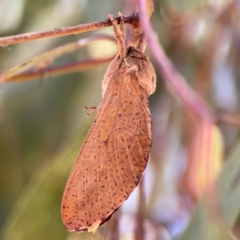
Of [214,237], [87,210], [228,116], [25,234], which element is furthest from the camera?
[228,116]

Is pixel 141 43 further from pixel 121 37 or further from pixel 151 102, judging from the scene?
pixel 151 102

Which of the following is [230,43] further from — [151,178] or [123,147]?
[123,147]

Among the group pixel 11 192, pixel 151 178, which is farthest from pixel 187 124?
pixel 11 192

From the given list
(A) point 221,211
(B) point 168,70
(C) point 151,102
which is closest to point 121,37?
(B) point 168,70

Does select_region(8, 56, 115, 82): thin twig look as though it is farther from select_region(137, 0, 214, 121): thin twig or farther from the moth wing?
the moth wing

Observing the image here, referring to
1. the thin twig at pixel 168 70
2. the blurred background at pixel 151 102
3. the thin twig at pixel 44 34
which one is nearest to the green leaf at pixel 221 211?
the thin twig at pixel 168 70

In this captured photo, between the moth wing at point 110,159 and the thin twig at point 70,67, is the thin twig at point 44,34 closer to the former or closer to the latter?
the moth wing at point 110,159

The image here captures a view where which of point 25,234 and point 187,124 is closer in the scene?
point 25,234
